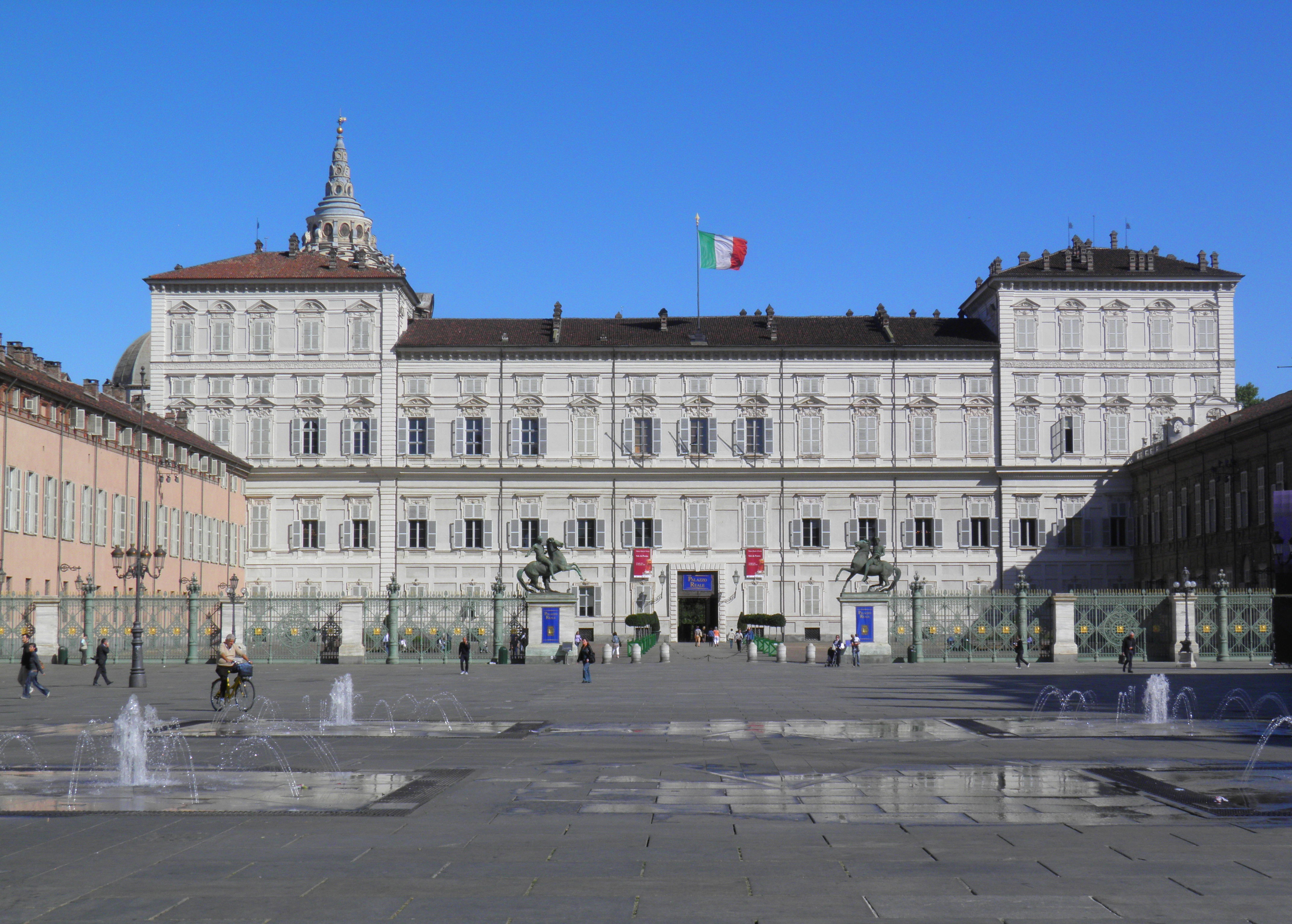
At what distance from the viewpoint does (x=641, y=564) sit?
71.4 meters

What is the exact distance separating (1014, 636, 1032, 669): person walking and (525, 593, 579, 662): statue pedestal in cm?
1484

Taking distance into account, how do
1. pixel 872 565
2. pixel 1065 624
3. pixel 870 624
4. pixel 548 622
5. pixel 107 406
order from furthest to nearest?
pixel 107 406
pixel 872 565
pixel 548 622
pixel 870 624
pixel 1065 624

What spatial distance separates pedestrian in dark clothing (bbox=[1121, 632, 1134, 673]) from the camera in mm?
41688

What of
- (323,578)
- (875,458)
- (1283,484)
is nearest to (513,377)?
(323,578)

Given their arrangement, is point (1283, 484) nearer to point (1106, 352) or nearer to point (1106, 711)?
point (1106, 352)

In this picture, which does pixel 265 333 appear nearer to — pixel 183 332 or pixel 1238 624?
pixel 183 332

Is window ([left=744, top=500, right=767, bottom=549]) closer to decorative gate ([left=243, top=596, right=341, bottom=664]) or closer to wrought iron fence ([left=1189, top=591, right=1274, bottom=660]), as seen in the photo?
wrought iron fence ([left=1189, top=591, right=1274, bottom=660])

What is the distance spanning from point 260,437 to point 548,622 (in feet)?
94.3

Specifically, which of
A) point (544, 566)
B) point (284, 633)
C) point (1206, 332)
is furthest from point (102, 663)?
point (1206, 332)

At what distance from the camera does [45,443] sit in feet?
170

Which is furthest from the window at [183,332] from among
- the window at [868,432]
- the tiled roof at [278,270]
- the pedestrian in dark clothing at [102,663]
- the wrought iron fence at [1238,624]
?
the wrought iron fence at [1238,624]

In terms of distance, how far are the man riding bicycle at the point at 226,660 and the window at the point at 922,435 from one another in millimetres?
51490

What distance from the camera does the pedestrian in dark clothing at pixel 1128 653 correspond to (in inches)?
1641

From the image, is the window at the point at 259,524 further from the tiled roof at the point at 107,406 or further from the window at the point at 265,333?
the window at the point at 265,333
